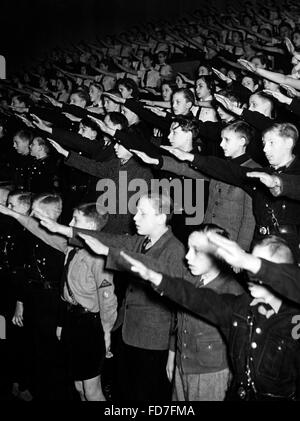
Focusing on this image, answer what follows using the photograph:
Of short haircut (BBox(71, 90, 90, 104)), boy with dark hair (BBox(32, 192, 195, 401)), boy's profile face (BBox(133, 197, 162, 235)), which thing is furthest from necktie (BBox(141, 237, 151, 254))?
short haircut (BBox(71, 90, 90, 104))

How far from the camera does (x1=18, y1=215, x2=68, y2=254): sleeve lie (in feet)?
10.8

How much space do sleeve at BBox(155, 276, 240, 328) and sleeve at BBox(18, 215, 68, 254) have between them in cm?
130

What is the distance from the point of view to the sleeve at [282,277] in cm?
191

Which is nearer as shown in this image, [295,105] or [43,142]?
[295,105]

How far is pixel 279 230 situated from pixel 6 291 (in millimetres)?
2084

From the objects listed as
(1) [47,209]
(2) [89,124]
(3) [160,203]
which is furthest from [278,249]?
(2) [89,124]

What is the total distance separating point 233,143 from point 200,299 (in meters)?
1.77

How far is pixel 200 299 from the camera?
2324 mm

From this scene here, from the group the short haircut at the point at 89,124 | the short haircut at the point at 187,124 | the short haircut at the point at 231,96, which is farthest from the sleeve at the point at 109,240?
the short haircut at the point at 89,124

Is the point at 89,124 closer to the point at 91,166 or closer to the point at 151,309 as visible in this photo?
the point at 91,166

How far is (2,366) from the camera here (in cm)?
383

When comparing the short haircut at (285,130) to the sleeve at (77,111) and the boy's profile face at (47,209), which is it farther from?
the sleeve at (77,111)

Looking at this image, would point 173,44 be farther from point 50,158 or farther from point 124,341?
point 124,341
